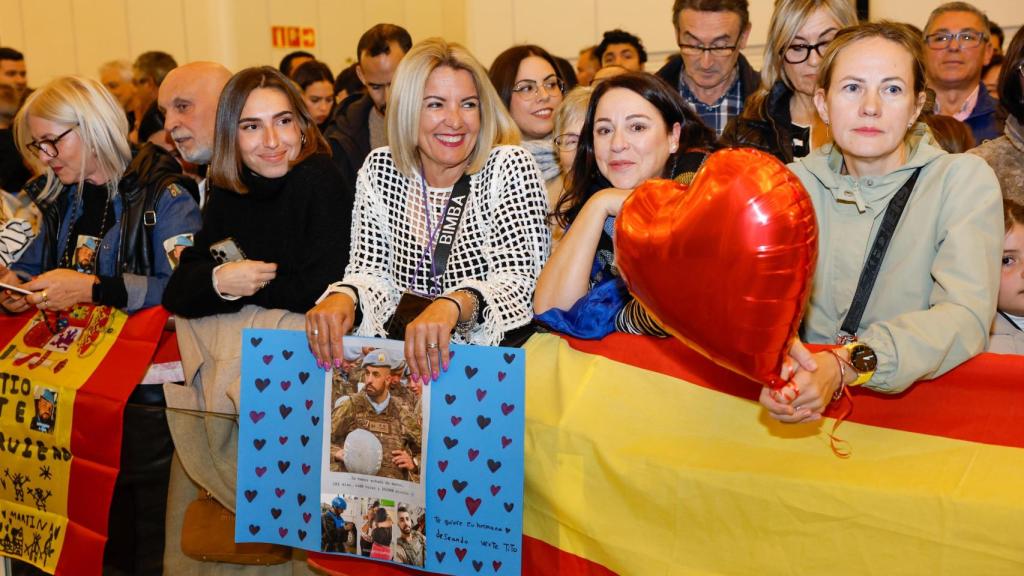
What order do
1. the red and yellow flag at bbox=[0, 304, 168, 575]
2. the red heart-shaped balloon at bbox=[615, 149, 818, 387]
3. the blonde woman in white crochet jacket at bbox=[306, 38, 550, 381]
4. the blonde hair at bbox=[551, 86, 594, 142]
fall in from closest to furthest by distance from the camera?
the red heart-shaped balloon at bbox=[615, 149, 818, 387]
the blonde woman in white crochet jacket at bbox=[306, 38, 550, 381]
the red and yellow flag at bbox=[0, 304, 168, 575]
the blonde hair at bbox=[551, 86, 594, 142]

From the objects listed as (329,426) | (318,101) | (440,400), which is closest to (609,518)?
(440,400)

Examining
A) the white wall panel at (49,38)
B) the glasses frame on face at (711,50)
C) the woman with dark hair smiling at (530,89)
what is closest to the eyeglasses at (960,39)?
the glasses frame on face at (711,50)

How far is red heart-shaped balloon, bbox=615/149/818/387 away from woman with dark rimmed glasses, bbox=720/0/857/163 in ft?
4.50

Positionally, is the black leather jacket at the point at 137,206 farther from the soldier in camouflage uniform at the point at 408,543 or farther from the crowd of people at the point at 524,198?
the soldier in camouflage uniform at the point at 408,543

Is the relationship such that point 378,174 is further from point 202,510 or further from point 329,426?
point 202,510

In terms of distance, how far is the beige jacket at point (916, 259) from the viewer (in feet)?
6.23

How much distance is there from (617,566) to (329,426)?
838 mm

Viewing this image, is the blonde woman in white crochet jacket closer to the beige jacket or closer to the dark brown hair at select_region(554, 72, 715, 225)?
the dark brown hair at select_region(554, 72, 715, 225)

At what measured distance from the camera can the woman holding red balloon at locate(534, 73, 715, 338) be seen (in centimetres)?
248

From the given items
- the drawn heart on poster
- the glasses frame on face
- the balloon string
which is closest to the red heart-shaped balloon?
the balloon string

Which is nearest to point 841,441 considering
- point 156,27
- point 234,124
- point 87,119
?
point 234,124

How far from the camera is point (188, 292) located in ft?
9.98

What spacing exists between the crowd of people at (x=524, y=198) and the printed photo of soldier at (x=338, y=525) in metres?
0.02

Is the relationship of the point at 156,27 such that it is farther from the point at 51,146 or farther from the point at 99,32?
the point at 51,146
